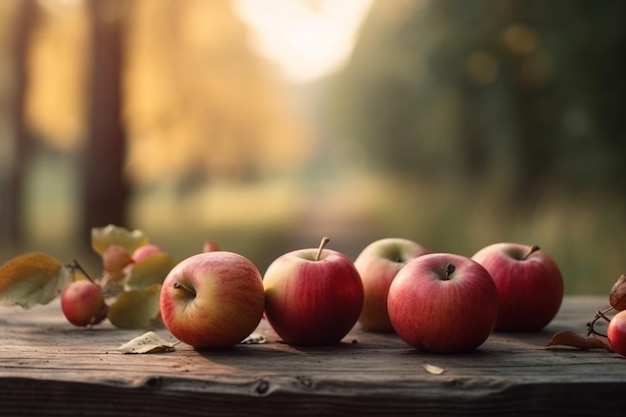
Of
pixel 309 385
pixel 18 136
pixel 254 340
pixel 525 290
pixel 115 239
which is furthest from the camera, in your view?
pixel 18 136

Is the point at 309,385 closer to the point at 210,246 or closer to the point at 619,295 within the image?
the point at 619,295

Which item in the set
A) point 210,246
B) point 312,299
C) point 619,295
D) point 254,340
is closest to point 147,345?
point 254,340

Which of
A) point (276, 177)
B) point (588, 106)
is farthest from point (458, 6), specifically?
point (276, 177)

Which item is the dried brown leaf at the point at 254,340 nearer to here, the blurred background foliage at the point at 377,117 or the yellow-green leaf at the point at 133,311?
the yellow-green leaf at the point at 133,311

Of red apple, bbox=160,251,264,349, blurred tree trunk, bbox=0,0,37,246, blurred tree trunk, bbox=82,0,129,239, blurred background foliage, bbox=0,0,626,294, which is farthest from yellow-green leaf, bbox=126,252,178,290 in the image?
blurred tree trunk, bbox=0,0,37,246

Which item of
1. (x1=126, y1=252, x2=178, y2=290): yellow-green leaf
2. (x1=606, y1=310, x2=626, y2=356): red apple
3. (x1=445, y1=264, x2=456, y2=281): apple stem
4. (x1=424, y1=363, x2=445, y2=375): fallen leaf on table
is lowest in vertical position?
(x1=424, y1=363, x2=445, y2=375): fallen leaf on table

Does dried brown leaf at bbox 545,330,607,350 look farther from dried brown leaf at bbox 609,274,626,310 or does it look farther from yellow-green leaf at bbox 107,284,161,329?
yellow-green leaf at bbox 107,284,161,329

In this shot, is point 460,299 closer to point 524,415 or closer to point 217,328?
point 524,415
